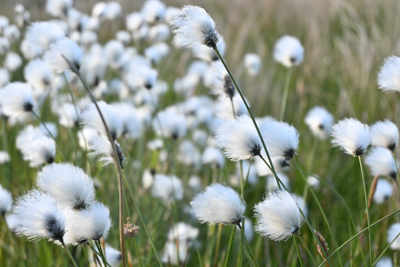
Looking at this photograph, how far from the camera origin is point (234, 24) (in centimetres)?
501

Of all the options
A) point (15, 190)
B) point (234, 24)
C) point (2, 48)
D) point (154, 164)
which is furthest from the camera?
point (234, 24)

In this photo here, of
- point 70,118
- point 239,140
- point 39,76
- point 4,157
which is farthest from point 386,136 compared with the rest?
point 4,157

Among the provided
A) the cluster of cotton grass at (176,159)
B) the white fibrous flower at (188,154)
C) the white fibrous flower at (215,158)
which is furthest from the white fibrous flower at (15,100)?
the white fibrous flower at (188,154)

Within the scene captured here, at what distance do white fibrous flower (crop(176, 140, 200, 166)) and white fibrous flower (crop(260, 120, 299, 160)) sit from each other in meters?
1.37

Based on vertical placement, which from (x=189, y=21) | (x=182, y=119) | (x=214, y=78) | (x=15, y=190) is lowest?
(x=15, y=190)

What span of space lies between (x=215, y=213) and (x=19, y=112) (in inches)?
27.4

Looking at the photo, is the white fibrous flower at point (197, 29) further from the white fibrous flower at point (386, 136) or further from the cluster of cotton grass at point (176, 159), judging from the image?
the white fibrous flower at point (386, 136)

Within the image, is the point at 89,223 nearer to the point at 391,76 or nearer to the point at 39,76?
the point at 391,76

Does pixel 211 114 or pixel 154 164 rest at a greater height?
pixel 211 114

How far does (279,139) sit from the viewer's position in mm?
838

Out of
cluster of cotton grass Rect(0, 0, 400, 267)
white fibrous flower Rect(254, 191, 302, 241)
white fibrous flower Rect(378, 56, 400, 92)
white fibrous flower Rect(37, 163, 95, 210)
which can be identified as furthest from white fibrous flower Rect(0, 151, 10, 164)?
white fibrous flower Rect(378, 56, 400, 92)

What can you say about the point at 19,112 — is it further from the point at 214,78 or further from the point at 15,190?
the point at 15,190

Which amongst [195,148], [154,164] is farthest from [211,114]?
[154,164]

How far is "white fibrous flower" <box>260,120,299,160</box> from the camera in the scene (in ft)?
2.75
